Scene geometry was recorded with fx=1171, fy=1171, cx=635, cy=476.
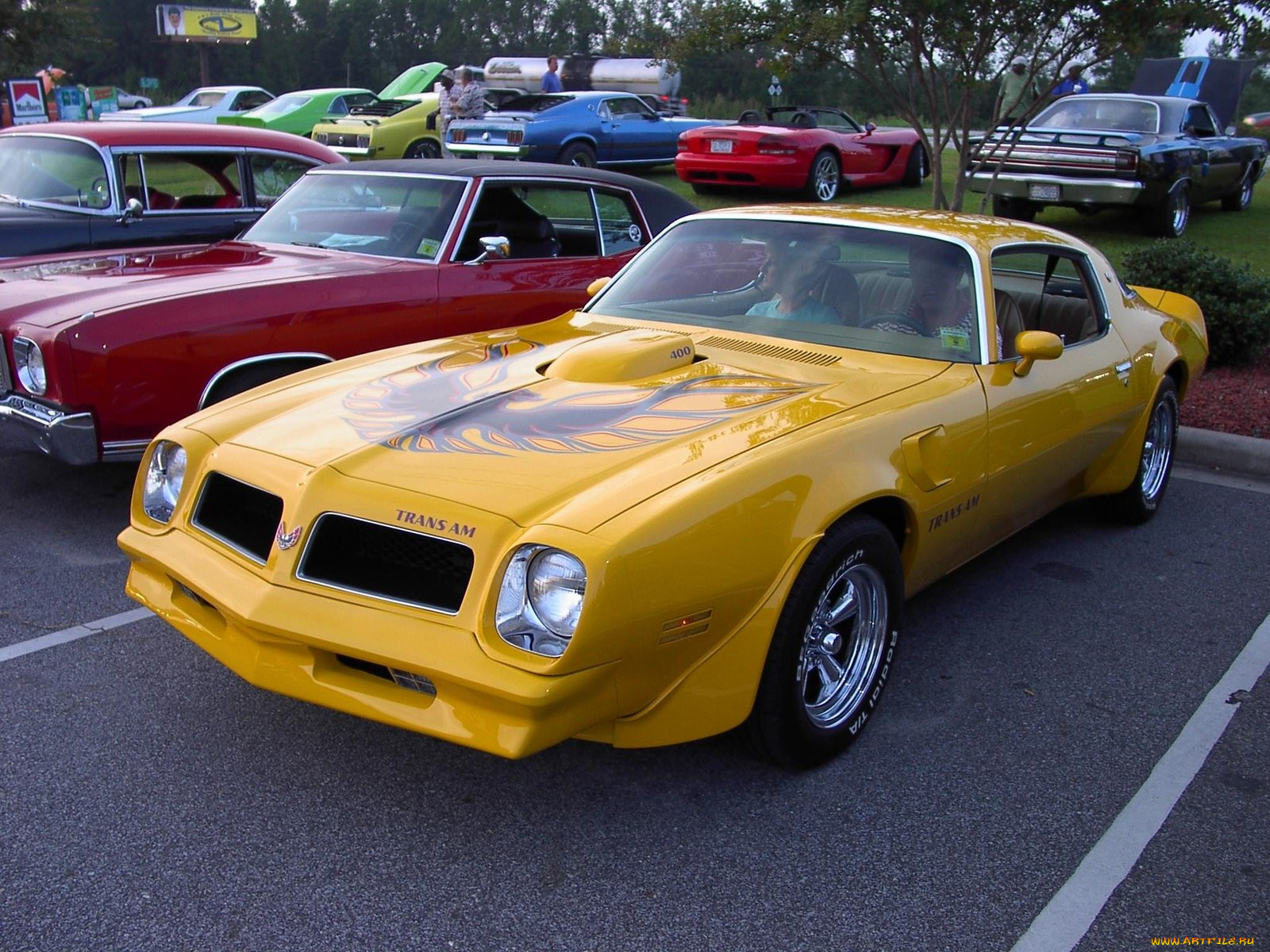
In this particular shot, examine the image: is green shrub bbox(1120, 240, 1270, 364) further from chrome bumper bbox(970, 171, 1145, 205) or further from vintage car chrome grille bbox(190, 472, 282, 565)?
vintage car chrome grille bbox(190, 472, 282, 565)

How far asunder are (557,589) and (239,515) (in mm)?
1068

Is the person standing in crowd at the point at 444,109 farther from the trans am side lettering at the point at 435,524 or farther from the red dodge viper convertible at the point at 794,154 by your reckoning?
the trans am side lettering at the point at 435,524

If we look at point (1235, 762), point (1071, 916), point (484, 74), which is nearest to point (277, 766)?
point (1071, 916)

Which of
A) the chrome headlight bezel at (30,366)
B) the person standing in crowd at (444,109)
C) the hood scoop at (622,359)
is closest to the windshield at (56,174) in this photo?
the chrome headlight bezel at (30,366)

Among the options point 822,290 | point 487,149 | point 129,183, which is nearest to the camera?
point 822,290

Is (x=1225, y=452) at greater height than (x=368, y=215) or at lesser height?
lesser

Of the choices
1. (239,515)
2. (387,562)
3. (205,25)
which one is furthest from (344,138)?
(205,25)

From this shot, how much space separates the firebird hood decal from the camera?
3.10m

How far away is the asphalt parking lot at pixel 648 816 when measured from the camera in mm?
2549

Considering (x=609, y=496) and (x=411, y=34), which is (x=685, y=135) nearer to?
(x=609, y=496)

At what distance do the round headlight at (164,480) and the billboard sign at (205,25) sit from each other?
191 ft

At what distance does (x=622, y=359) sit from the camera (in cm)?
364

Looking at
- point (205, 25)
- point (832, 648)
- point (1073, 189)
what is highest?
point (205, 25)

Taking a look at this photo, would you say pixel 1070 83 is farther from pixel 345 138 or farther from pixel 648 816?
pixel 648 816
